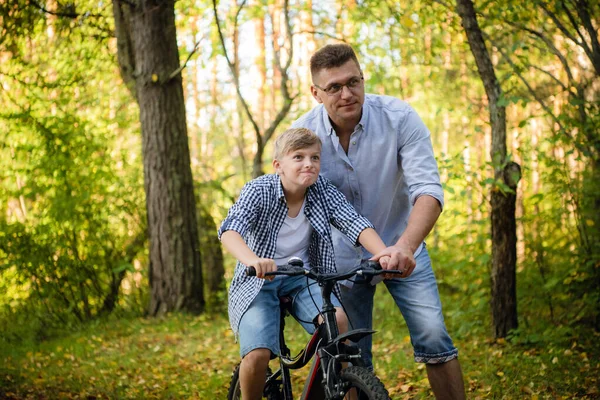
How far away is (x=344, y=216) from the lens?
352 cm

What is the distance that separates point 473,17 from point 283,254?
159 inches

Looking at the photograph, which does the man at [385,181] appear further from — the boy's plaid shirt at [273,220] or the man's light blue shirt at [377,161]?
the boy's plaid shirt at [273,220]

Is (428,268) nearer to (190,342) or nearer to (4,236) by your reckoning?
(190,342)

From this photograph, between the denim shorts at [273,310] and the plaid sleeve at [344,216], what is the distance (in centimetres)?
31

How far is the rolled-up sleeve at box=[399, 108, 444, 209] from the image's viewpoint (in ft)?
11.4

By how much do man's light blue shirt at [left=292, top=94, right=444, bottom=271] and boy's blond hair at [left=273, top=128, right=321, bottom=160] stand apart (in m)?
0.36

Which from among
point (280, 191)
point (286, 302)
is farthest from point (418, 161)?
point (286, 302)

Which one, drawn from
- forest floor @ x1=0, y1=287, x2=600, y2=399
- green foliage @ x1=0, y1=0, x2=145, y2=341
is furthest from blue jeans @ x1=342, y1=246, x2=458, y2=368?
green foliage @ x1=0, y1=0, x2=145, y2=341

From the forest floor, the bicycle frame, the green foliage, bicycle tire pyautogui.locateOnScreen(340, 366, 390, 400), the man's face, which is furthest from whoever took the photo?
the green foliage

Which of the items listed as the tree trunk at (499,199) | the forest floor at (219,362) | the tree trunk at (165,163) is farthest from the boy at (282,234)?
the tree trunk at (165,163)

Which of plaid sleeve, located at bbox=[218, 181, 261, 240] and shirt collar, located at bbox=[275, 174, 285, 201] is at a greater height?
shirt collar, located at bbox=[275, 174, 285, 201]

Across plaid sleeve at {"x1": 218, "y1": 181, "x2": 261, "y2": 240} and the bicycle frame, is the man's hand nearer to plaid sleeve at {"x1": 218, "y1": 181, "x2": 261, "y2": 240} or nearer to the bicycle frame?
the bicycle frame

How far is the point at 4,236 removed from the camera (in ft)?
30.5

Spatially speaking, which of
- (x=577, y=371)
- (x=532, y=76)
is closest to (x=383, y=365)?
(x=577, y=371)
